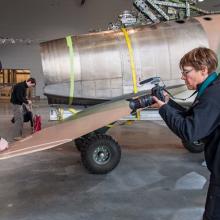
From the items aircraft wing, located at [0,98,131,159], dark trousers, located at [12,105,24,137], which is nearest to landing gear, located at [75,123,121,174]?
aircraft wing, located at [0,98,131,159]

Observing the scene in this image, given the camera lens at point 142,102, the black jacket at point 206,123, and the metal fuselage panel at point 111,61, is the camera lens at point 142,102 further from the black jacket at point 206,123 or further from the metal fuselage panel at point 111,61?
the metal fuselage panel at point 111,61

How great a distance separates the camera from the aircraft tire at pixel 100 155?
201 inches

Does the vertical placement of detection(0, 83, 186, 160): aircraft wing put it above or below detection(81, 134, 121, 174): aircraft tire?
above

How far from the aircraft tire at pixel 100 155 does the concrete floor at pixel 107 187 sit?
0.13m

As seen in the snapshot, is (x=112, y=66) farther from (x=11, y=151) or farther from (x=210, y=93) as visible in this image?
(x=210, y=93)

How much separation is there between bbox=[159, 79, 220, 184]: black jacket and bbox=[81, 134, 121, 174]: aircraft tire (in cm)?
325

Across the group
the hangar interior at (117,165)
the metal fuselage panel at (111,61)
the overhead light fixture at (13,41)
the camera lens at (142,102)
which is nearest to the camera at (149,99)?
the camera lens at (142,102)

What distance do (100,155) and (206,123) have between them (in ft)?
11.3

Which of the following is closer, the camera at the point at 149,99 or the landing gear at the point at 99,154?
the camera at the point at 149,99

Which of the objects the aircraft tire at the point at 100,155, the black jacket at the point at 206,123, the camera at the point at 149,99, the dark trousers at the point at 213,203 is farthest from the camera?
the aircraft tire at the point at 100,155

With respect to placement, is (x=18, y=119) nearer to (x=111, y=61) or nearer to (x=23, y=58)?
(x=111, y=61)

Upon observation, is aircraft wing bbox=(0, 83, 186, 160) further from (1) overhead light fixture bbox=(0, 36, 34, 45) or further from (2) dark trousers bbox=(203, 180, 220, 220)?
(1) overhead light fixture bbox=(0, 36, 34, 45)

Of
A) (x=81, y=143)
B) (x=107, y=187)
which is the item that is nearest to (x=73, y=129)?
(x=107, y=187)

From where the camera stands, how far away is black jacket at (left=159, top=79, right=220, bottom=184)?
1826 mm
